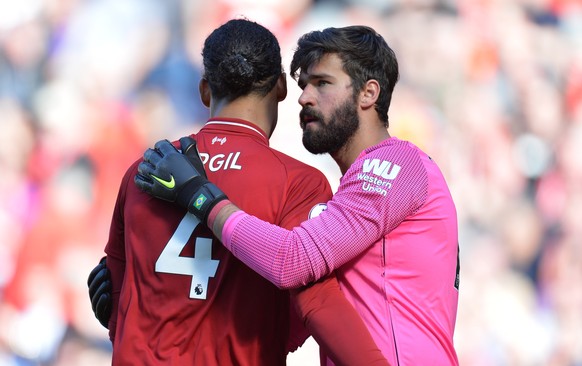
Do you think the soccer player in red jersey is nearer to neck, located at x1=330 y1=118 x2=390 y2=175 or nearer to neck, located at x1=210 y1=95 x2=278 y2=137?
neck, located at x1=210 y1=95 x2=278 y2=137

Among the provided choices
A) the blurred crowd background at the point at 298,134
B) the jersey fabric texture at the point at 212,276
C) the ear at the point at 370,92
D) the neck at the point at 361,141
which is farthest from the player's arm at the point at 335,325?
the blurred crowd background at the point at 298,134

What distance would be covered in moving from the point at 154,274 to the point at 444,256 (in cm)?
58

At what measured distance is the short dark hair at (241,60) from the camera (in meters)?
1.88

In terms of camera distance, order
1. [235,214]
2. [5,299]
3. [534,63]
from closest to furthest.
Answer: [235,214]
[5,299]
[534,63]

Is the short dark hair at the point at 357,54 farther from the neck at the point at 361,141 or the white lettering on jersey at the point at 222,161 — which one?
the white lettering on jersey at the point at 222,161

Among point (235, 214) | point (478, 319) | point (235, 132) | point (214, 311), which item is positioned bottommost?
point (478, 319)

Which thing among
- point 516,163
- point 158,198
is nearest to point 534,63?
point 516,163

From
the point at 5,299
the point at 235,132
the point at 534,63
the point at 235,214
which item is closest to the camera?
the point at 235,214

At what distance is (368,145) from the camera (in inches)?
76.9

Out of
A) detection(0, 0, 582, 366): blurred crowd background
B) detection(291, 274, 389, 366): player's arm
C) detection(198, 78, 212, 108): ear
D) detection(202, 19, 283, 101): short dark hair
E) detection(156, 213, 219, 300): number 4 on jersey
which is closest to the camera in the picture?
detection(291, 274, 389, 366): player's arm

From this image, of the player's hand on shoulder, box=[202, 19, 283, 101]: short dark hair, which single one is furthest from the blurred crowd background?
the player's hand on shoulder

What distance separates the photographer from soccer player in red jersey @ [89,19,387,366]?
1.75 metres

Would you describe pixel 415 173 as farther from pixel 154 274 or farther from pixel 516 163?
pixel 516 163

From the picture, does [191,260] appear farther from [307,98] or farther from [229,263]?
[307,98]
